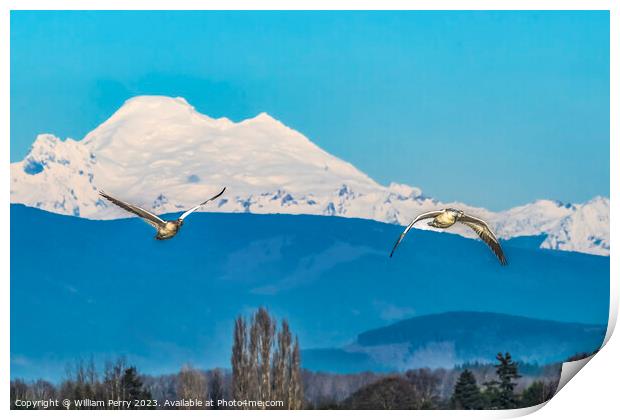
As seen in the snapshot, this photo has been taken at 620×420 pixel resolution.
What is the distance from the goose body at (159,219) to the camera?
43.6 ft

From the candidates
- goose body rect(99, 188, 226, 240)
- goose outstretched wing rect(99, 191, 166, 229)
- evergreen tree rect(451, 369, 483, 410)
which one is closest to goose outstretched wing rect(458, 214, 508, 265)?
evergreen tree rect(451, 369, 483, 410)

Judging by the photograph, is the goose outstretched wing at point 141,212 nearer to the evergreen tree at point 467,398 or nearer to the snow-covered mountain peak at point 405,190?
the snow-covered mountain peak at point 405,190

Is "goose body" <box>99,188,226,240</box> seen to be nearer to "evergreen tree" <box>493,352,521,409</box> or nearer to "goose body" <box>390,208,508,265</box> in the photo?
"goose body" <box>390,208,508,265</box>

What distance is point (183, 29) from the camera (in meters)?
14.0

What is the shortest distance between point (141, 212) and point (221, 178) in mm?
1207

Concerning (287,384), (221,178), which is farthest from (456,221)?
(221,178)

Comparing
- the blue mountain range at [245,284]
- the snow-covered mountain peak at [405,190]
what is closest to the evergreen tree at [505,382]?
the blue mountain range at [245,284]

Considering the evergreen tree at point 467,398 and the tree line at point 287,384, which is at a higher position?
the tree line at point 287,384

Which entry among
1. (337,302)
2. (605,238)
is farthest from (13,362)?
(605,238)

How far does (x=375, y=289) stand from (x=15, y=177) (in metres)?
3.36

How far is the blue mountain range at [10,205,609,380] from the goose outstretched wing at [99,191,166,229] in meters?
0.73

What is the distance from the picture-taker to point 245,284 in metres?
14.3
